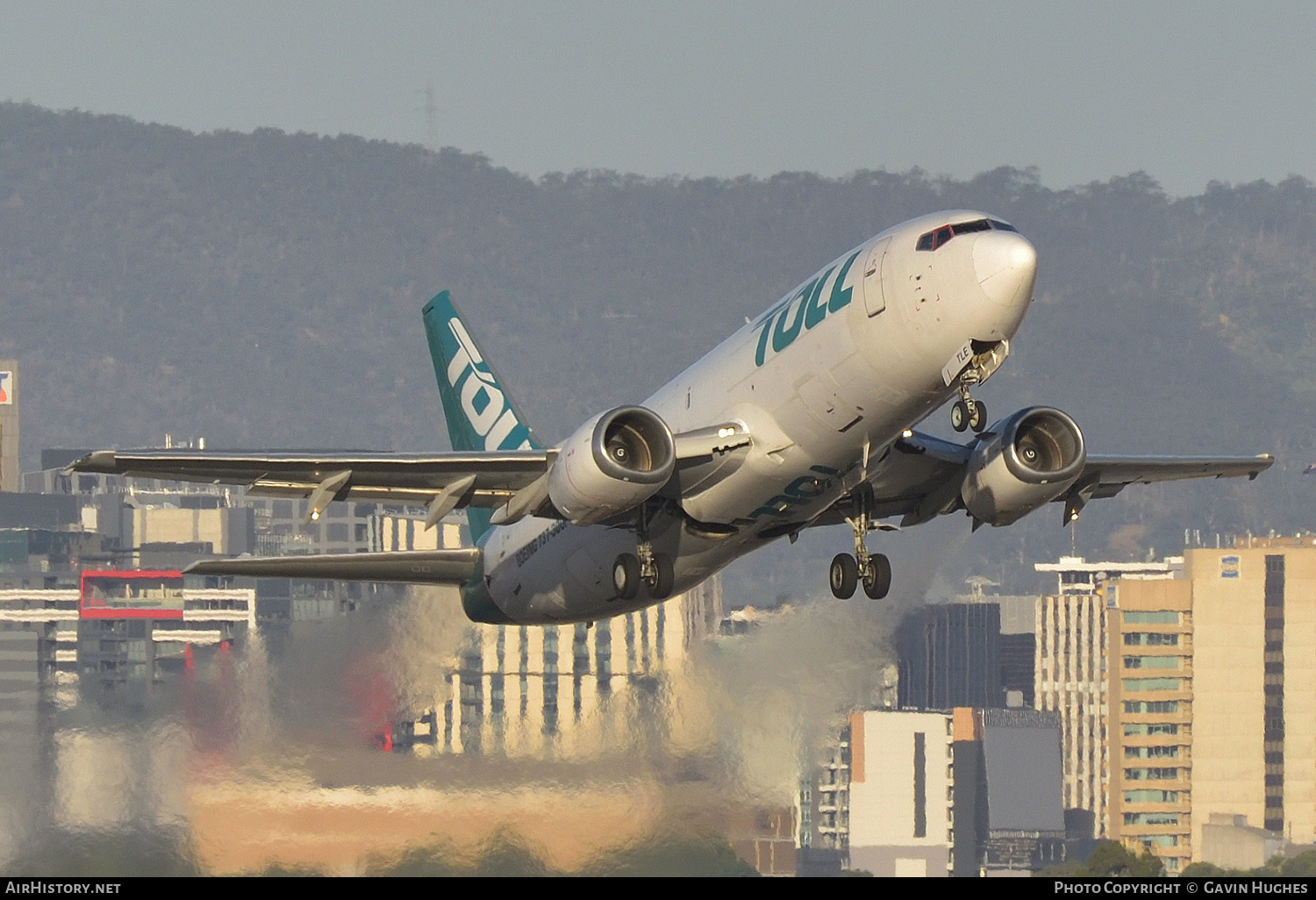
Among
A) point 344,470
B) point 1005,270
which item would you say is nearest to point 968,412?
point 1005,270

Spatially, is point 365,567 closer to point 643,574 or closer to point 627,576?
point 627,576

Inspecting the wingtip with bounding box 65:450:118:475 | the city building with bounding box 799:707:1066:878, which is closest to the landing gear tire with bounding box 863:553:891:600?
the wingtip with bounding box 65:450:118:475

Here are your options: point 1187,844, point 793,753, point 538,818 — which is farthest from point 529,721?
point 1187,844

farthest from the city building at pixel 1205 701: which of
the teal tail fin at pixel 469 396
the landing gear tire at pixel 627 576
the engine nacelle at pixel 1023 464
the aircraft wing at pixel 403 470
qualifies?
the aircraft wing at pixel 403 470

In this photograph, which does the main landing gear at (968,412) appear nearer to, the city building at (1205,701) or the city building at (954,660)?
the city building at (954,660)

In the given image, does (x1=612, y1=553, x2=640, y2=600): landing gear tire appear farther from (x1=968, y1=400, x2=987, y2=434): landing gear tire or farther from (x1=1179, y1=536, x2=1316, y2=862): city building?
(x1=1179, y1=536, x2=1316, y2=862): city building

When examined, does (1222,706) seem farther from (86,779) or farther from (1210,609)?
(86,779)
